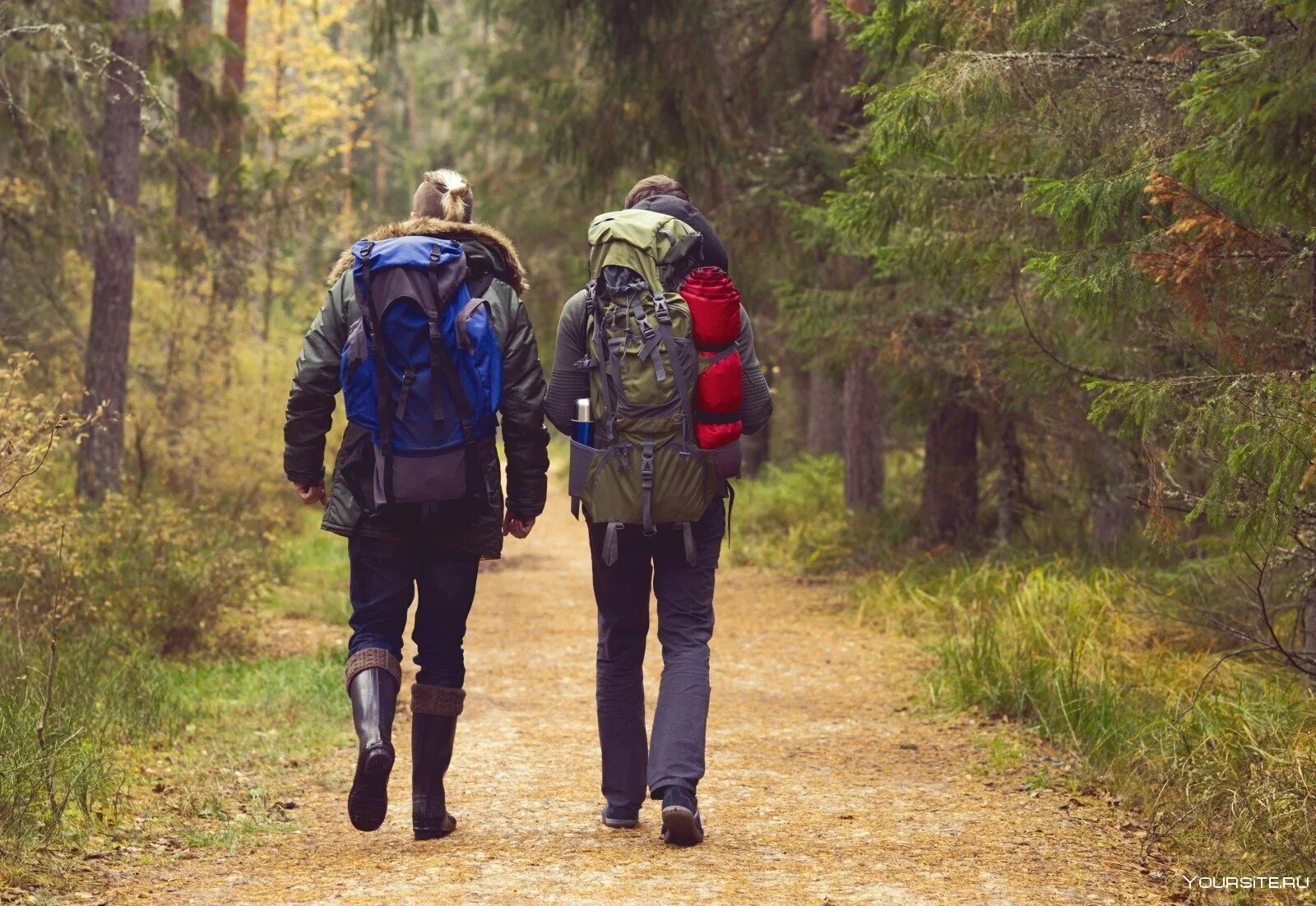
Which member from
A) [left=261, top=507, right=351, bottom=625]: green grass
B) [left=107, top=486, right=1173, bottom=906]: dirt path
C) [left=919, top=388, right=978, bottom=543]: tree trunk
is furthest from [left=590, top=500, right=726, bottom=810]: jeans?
[left=919, top=388, right=978, bottom=543]: tree trunk

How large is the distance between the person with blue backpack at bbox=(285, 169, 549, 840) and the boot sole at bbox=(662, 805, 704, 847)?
2.60ft

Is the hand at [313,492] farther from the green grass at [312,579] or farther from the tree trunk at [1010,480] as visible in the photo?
the tree trunk at [1010,480]

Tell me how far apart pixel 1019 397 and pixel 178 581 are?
520 cm

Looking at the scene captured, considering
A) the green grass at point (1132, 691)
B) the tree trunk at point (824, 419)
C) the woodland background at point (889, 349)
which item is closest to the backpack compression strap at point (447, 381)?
the woodland background at point (889, 349)

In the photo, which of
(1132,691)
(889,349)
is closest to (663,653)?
(1132,691)

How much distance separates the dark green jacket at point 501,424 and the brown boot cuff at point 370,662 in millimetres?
400

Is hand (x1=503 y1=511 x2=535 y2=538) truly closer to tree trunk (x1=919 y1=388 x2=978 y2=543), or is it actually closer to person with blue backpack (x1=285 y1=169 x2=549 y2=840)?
person with blue backpack (x1=285 y1=169 x2=549 y2=840)

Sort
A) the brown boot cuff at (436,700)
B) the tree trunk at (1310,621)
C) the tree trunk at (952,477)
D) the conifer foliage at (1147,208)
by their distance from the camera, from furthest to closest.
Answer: the tree trunk at (952,477)
the tree trunk at (1310,621)
the brown boot cuff at (436,700)
the conifer foliage at (1147,208)

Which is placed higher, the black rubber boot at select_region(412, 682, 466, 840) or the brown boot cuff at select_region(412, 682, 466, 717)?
the brown boot cuff at select_region(412, 682, 466, 717)

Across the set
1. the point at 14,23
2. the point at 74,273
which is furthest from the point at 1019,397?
the point at 74,273

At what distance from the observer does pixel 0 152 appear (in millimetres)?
11289

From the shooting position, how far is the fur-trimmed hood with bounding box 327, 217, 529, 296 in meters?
4.70

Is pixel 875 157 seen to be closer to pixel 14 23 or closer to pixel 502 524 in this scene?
pixel 502 524

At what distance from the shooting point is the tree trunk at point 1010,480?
11250 millimetres
